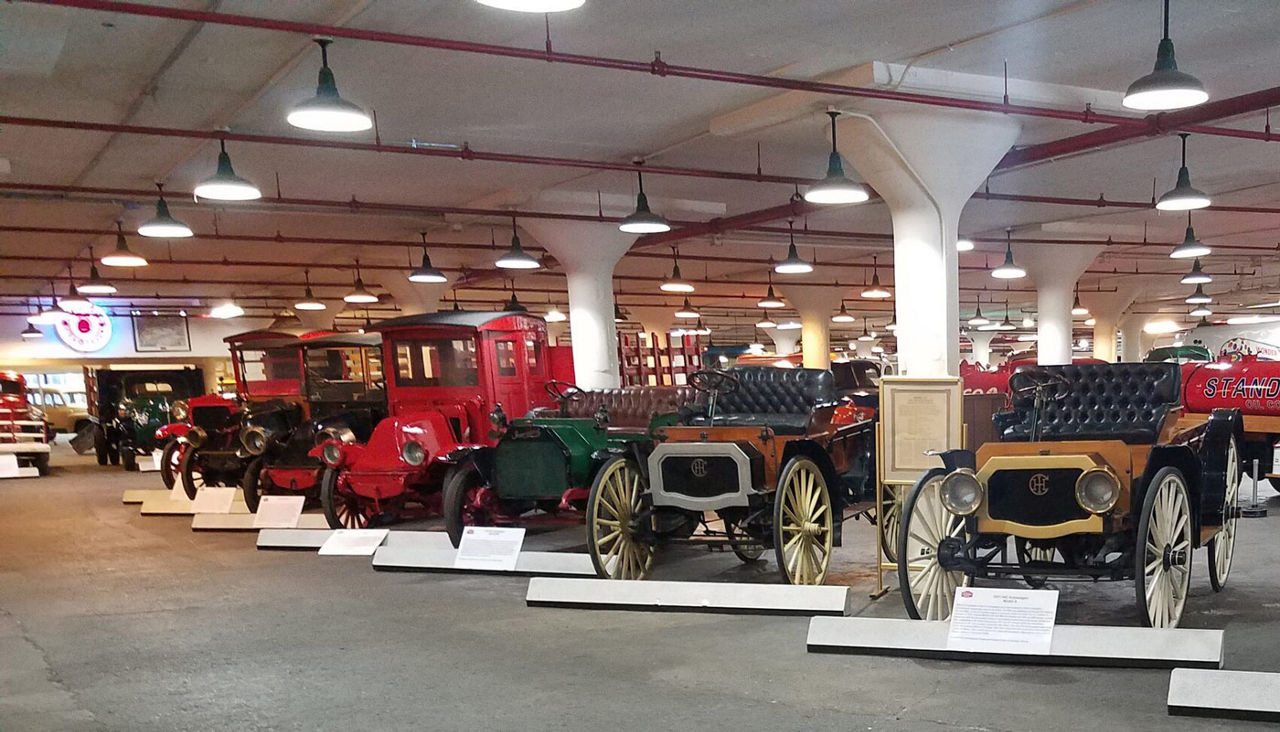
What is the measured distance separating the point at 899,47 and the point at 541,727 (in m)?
5.88

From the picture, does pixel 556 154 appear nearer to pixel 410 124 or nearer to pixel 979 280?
pixel 410 124

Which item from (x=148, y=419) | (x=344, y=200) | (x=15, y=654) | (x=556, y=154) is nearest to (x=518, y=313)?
(x=556, y=154)

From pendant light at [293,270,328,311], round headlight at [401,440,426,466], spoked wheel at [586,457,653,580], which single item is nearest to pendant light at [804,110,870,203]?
spoked wheel at [586,457,653,580]

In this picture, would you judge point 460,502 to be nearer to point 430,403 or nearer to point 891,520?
point 430,403

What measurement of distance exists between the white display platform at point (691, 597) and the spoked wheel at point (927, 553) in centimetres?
45

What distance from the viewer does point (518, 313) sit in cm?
1045

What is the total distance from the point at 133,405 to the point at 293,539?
10643mm

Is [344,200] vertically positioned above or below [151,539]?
above

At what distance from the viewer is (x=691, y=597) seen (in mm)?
5605

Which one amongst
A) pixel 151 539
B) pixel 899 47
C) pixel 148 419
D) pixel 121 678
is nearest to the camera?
pixel 121 678

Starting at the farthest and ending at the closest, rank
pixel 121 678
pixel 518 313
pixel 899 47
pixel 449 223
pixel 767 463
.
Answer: pixel 449 223 < pixel 518 313 < pixel 899 47 < pixel 767 463 < pixel 121 678

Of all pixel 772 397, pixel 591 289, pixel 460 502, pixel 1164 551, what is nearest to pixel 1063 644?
pixel 1164 551

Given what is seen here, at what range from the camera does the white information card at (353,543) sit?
7855mm

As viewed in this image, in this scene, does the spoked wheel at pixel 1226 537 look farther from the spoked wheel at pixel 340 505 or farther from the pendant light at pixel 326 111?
the spoked wheel at pixel 340 505
